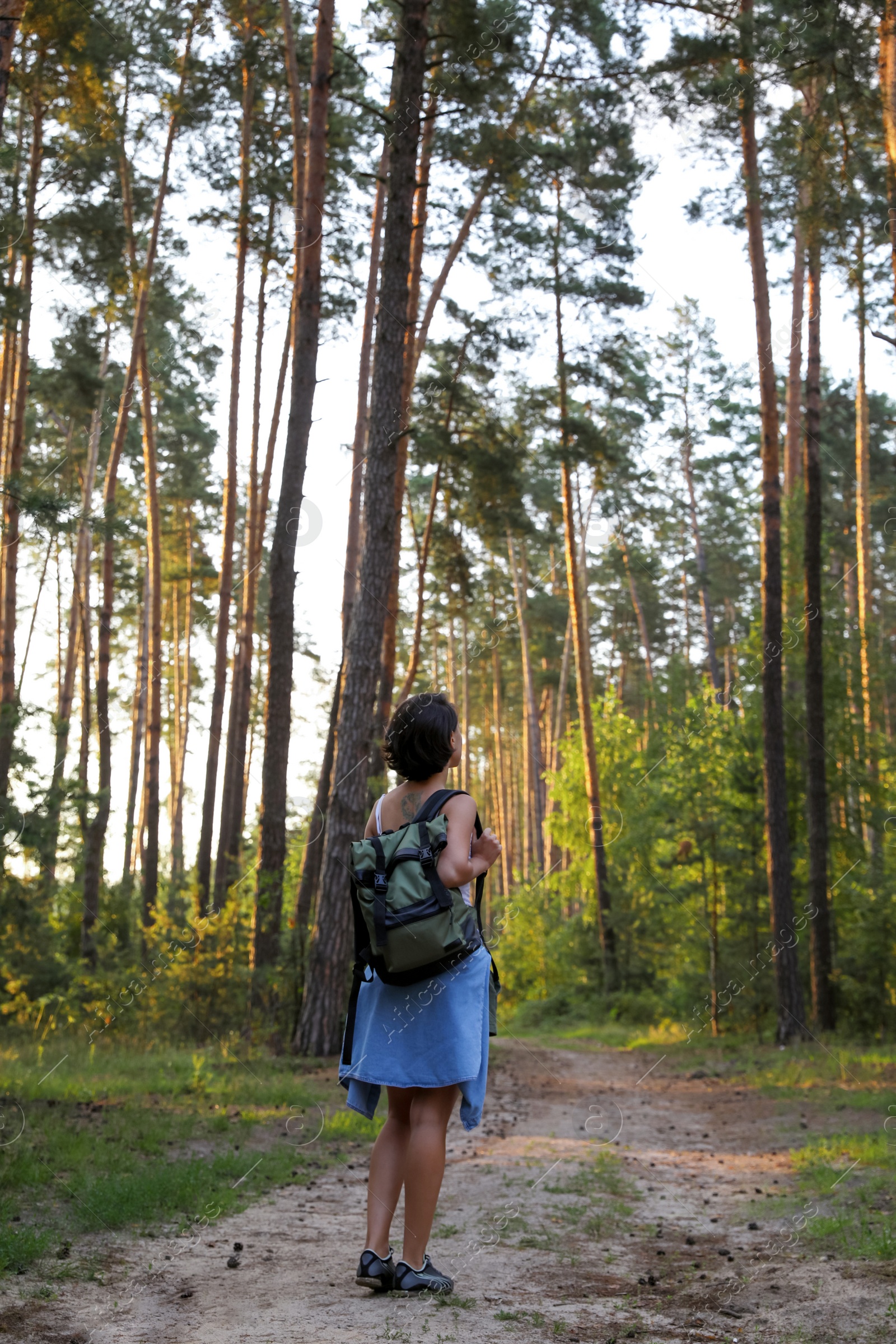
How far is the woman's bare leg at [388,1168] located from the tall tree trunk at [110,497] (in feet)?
39.0

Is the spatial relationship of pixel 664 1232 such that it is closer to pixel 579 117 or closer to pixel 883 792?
pixel 883 792

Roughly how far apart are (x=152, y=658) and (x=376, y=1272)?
18.1 metres

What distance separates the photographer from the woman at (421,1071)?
12.0 feet

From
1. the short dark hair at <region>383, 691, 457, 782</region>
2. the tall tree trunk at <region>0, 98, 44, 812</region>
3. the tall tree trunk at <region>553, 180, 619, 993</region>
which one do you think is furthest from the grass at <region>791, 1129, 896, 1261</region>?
the tall tree trunk at <region>553, 180, 619, 993</region>

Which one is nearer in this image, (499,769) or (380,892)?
→ (380,892)

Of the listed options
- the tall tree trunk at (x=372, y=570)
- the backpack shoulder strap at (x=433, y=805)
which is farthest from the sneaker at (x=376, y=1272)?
the tall tree trunk at (x=372, y=570)

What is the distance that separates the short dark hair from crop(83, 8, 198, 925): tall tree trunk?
11899 millimetres

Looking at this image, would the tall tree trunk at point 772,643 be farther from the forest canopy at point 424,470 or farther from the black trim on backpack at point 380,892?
the black trim on backpack at point 380,892

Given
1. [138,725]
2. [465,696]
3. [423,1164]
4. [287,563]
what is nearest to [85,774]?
[138,725]

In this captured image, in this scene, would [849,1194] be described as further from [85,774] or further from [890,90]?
[85,774]

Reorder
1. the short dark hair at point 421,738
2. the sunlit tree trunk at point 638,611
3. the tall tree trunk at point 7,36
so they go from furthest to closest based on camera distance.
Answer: the sunlit tree trunk at point 638,611
the tall tree trunk at point 7,36
the short dark hair at point 421,738

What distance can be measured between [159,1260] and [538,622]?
33226mm

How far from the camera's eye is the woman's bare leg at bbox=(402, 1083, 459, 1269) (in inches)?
142

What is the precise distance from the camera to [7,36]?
22.4 feet
